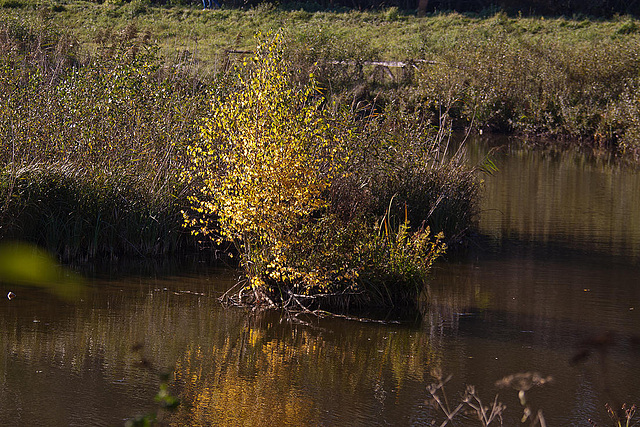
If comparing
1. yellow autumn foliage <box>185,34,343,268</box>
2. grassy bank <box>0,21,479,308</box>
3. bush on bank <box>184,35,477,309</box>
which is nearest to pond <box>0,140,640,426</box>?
bush on bank <box>184,35,477,309</box>

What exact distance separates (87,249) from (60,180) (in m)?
0.99

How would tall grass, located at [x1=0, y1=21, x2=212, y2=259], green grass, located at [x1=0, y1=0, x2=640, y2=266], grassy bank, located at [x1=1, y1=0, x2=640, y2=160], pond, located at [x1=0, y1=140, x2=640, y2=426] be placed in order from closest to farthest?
1. pond, located at [x1=0, y1=140, x2=640, y2=426]
2. tall grass, located at [x1=0, y1=21, x2=212, y2=259]
3. green grass, located at [x1=0, y1=0, x2=640, y2=266]
4. grassy bank, located at [x1=1, y1=0, x2=640, y2=160]

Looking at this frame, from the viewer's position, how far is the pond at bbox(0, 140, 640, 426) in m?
6.98

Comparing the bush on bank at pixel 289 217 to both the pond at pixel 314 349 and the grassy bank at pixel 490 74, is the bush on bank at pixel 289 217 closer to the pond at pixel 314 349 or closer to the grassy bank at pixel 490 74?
the pond at pixel 314 349

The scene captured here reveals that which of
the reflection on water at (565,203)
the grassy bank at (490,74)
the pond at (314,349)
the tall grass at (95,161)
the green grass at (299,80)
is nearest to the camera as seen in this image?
the pond at (314,349)

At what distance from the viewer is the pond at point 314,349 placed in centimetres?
698

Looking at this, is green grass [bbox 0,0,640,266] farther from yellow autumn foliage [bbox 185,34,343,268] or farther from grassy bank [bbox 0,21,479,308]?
yellow autumn foliage [bbox 185,34,343,268]

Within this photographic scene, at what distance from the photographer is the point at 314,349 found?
28.1ft

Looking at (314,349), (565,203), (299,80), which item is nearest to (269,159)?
(314,349)

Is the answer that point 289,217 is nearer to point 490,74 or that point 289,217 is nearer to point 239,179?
point 239,179

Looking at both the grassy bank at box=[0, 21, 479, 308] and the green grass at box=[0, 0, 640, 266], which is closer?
the grassy bank at box=[0, 21, 479, 308]

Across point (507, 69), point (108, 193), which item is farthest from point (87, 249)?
point (507, 69)

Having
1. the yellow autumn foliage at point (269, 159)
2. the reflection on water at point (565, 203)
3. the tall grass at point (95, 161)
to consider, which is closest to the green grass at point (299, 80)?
the tall grass at point (95, 161)

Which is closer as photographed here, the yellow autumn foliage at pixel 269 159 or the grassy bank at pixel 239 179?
the yellow autumn foliage at pixel 269 159
